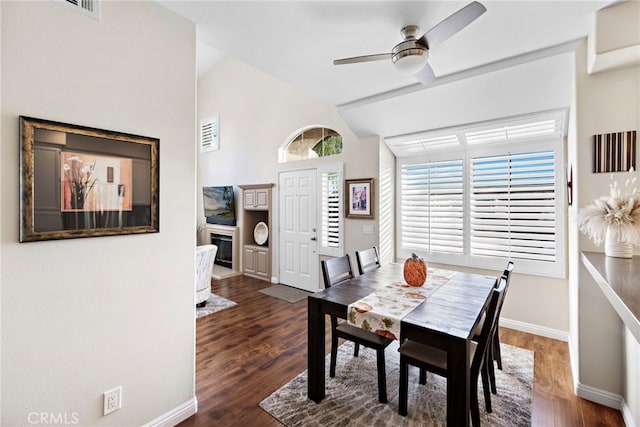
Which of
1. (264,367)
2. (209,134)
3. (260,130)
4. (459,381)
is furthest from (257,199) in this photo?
(459,381)

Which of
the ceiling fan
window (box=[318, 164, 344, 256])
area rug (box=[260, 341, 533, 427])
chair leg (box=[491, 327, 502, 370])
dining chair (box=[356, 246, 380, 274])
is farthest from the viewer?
window (box=[318, 164, 344, 256])

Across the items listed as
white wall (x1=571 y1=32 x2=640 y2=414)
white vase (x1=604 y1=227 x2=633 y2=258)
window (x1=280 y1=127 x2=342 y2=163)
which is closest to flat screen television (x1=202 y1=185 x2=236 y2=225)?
window (x1=280 y1=127 x2=342 y2=163)

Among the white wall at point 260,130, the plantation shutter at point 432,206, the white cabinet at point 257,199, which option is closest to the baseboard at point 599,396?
the plantation shutter at point 432,206

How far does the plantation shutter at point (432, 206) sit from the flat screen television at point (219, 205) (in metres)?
3.53

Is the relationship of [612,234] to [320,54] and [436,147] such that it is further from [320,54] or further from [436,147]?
[320,54]

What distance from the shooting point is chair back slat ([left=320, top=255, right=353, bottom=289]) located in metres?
2.41

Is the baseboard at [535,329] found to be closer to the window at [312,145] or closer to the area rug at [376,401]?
the area rug at [376,401]

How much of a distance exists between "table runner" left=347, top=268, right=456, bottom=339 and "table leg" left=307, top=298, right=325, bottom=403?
0.30 m

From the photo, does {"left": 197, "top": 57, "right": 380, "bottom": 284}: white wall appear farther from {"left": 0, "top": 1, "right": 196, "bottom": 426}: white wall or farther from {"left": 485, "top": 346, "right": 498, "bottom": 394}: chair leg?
{"left": 0, "top": 1, "right": 196, "bottom": 426}: white wall

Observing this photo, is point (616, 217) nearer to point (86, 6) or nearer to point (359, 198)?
point (359, 198)

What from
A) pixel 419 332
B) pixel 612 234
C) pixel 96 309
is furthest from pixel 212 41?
pixel 612 234

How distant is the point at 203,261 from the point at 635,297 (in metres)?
3.98

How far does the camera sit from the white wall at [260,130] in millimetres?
4164

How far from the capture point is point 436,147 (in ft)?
12.0
